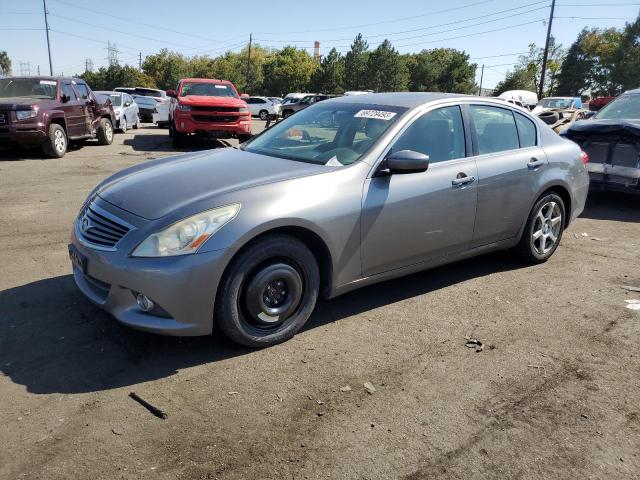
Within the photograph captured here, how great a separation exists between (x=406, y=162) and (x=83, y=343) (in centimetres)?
252

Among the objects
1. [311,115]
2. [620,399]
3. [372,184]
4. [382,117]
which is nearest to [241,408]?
[372,184]

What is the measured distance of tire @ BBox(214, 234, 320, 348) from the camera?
331 cm

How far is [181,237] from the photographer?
3.19m

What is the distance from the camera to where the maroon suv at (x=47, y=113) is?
37.1 feet

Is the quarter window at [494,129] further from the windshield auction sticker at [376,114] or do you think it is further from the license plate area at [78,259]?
the license plate area at [78,259]

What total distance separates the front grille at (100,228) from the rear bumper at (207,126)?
10.5 meters

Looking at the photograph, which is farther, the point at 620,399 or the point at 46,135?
the point at 46,135

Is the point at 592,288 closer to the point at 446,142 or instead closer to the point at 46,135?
the point at 446,142

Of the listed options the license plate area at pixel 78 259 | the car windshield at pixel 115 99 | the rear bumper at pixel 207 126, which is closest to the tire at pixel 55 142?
the rear bumper at pixel 207 126

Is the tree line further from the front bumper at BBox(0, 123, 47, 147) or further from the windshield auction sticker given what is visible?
the windshield auction sticker

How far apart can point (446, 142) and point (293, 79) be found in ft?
236

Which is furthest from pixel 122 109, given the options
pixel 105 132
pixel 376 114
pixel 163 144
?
pixel 376 114

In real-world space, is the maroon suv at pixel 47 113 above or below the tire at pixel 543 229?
above

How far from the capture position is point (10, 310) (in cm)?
400
